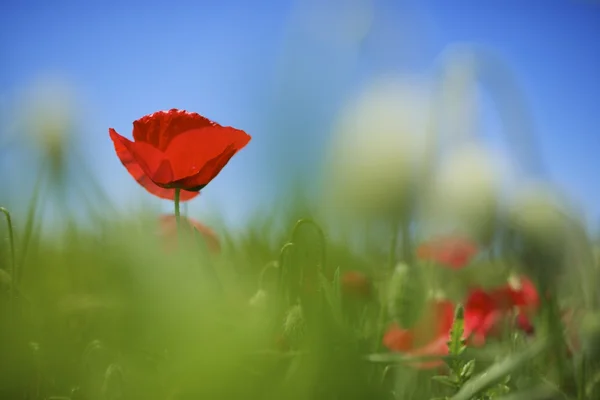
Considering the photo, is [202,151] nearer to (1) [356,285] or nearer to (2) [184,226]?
(2) [184,226]

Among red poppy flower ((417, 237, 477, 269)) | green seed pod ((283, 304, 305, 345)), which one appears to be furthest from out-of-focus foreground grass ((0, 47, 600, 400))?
red poppy flower ((417, 237, 477, 269))

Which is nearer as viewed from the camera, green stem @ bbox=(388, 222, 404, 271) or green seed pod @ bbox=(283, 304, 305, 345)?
green seed pod @ bbox=(283, 304, 305, 345)

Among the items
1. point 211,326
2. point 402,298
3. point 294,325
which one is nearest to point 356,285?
point 402,298

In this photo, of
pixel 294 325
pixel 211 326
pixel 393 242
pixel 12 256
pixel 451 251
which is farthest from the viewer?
pixel 451 251

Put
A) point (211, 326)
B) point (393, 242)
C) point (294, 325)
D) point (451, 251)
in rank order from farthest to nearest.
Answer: point (451, 251) < point (393, 242) < point (294, 325) < point (211, 326)

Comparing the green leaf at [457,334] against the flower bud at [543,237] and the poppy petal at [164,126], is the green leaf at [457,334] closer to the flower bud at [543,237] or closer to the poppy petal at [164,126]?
the flower bud at [543,237]

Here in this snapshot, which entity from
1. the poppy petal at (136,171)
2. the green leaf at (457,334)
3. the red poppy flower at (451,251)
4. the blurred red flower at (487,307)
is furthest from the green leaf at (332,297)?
the red poppy flower at (451,251)

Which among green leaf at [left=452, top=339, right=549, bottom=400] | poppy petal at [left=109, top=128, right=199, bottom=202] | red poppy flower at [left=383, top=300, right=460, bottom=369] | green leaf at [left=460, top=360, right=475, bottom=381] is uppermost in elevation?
poppy petal at [left=109, top=128, right=199, bottom=202]

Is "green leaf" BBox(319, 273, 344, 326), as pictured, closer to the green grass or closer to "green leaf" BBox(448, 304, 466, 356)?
the green grass
